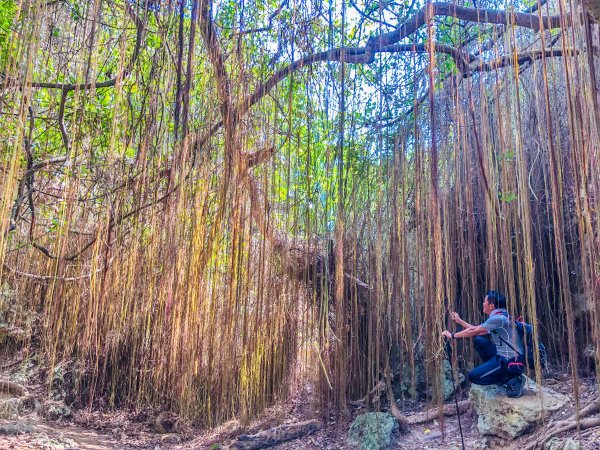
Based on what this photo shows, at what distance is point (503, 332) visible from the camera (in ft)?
10.7

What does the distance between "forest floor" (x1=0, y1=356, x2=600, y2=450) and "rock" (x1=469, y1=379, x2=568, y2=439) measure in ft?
0.22

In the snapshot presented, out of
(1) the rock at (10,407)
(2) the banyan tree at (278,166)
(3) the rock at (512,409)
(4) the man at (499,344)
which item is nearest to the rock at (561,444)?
(3) the rock at (512,409)

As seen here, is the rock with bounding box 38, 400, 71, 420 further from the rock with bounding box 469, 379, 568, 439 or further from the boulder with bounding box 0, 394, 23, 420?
the rock with bounding box 469, 379, 568, 439

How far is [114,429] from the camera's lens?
5.37 metres

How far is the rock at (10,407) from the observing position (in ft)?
15.0

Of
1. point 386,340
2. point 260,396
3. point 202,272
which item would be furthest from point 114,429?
point 202,272

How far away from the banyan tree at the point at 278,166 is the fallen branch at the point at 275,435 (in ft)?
0.68

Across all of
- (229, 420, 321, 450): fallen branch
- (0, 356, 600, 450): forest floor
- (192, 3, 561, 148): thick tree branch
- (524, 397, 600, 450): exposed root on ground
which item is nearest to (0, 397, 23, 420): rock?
(0, 356, 600, 450): forest floor

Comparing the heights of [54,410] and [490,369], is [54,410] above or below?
below

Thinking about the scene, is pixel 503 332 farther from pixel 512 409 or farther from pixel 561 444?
pixel 561 444

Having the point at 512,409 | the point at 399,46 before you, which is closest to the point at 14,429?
the point at 512,409

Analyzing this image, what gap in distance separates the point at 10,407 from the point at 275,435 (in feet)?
8.49

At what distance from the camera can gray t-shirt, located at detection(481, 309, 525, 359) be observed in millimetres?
3227

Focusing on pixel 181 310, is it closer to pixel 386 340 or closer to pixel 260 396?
pixel 260 396
